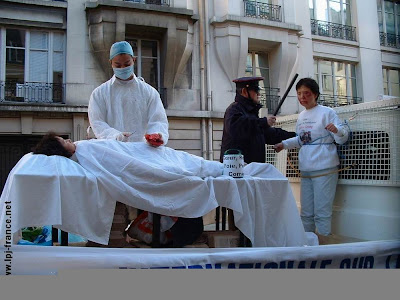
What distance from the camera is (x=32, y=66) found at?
9.11m

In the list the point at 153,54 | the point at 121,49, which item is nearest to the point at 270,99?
the point at 153,54

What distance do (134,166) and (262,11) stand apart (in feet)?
27.3

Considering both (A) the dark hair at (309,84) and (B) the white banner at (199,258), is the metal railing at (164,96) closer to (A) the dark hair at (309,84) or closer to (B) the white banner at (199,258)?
(A) the dark hair at (309,84)

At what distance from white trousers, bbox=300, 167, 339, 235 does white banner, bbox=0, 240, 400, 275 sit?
71 cm

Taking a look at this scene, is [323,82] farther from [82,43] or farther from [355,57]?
[82,43]

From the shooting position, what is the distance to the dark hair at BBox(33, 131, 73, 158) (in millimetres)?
2092

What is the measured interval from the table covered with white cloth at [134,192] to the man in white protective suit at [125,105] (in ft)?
1.50

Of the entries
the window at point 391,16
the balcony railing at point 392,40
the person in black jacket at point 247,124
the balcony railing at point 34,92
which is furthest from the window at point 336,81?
the person in black jacket at point 247,124

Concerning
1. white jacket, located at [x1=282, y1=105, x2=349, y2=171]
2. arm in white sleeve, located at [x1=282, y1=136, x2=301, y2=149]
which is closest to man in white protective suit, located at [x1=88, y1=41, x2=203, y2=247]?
arm in white sleeve, located at [x1=282, y1=136, x2=301, y2=149]

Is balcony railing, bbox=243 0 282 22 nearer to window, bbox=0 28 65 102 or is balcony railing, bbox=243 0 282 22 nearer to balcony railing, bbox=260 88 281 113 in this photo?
balcony railing, bbox=260 88 281 113

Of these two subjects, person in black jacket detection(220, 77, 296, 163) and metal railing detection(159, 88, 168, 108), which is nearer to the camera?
person in black jacket detection(220, 77, 296, 163)

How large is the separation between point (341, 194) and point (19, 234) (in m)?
2.43

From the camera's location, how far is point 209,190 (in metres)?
2.07

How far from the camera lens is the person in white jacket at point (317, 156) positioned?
277 cm
